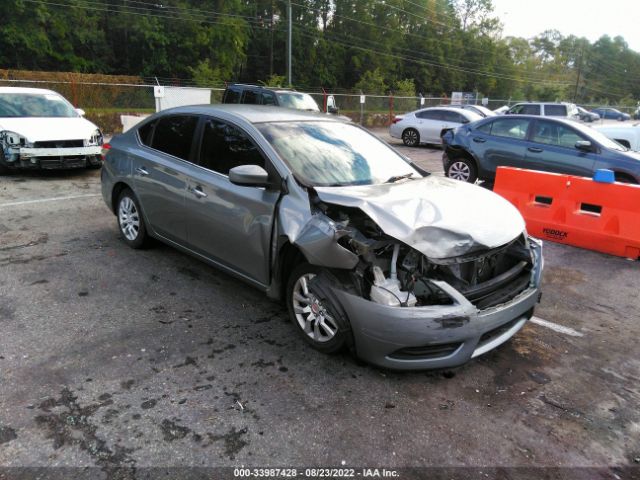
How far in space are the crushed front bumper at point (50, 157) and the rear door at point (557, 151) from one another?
833 cm

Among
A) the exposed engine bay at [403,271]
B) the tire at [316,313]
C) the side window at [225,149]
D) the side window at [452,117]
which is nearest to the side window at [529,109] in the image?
the side window at [452,117]

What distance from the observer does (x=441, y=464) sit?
2586 millimetres

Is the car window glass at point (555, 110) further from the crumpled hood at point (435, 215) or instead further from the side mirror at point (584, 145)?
the crumpled hood at point (435, 215)

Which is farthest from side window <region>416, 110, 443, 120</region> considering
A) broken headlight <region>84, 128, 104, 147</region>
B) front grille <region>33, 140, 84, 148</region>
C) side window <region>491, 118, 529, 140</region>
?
front grille <region>33, 140, 84, 148</region>

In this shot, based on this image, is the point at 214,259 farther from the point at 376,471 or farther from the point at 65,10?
the point at 65,10

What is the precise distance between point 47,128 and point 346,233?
26.8 ft

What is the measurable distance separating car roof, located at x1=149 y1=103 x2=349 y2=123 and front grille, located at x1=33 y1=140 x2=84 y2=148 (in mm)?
5207

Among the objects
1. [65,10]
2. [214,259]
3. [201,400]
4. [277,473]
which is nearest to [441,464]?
[277,473]

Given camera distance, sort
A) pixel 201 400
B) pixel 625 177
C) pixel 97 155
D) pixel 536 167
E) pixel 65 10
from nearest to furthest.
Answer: pixel 201 400 → pixel 625 177 → pixel 536 167 → pixel 97 155 → pixel 65 10

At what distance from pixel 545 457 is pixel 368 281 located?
140cm

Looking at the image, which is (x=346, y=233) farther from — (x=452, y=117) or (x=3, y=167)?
(x=452, y=117)

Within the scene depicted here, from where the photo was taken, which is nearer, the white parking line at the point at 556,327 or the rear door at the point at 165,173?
the white parking line at the point at 556,327

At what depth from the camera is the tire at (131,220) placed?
531 cm

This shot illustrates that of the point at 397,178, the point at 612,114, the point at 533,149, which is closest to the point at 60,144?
the point at 397,178
